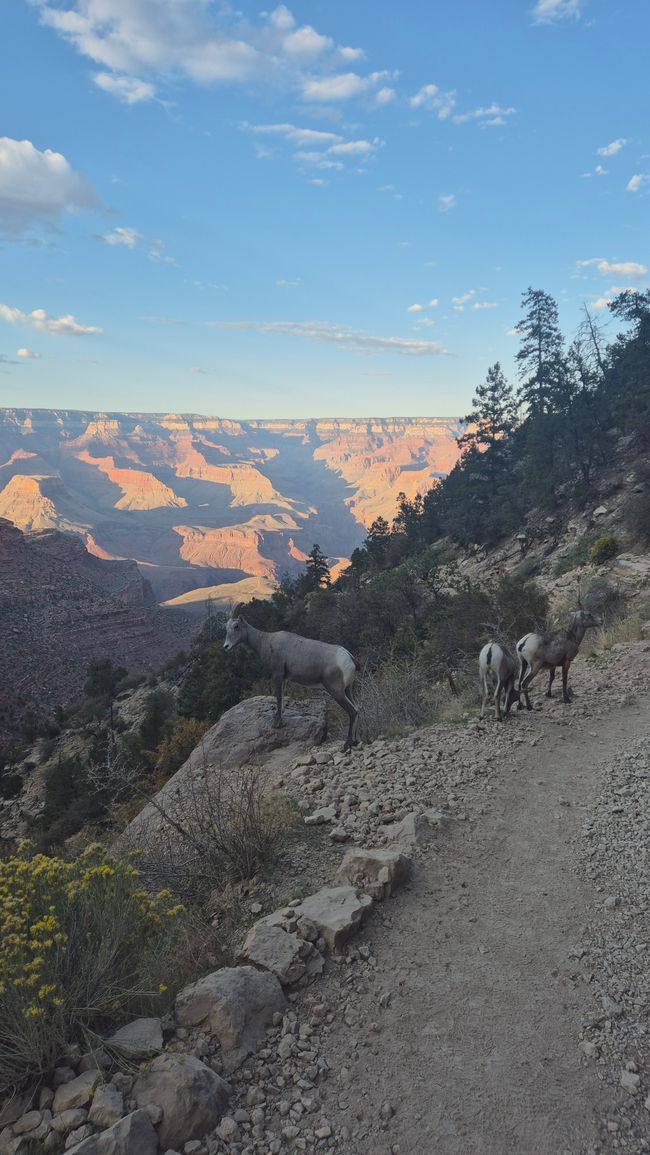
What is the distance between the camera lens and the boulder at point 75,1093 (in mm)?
2816

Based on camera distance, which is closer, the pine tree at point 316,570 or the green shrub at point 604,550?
the green shrub at point 604,550

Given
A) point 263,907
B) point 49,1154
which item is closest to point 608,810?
point 263,907

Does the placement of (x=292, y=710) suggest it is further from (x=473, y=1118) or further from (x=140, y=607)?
(x=140, y=607)

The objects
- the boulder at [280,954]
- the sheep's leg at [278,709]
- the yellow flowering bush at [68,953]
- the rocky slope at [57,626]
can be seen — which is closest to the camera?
the yellow flowering bush at [68,953]

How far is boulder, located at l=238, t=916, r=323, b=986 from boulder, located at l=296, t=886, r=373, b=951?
16cm

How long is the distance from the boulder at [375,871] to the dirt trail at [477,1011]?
0.14 metres

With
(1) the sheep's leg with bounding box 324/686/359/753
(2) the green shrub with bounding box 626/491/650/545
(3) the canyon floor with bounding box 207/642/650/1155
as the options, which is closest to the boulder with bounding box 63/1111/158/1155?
(3) the canyon floor with bounding box 207/642/650/1155

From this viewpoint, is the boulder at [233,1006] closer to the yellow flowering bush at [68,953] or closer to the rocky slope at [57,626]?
the yellow flowering bush at [68,953]

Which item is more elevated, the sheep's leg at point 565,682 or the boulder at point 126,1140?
the boulder at point 126,1140

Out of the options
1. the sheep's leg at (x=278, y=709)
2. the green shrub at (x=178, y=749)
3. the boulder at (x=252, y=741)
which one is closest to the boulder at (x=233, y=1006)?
the boulder at (x=252, y=741)

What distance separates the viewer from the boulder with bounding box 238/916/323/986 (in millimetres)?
3934

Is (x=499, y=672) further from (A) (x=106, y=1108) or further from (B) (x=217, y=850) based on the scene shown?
(A) (x=106, y=1108)

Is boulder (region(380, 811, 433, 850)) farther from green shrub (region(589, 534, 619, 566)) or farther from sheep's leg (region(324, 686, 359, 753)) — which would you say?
green shrub (region(589, 534, 619, 566))

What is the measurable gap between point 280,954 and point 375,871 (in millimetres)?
1225
